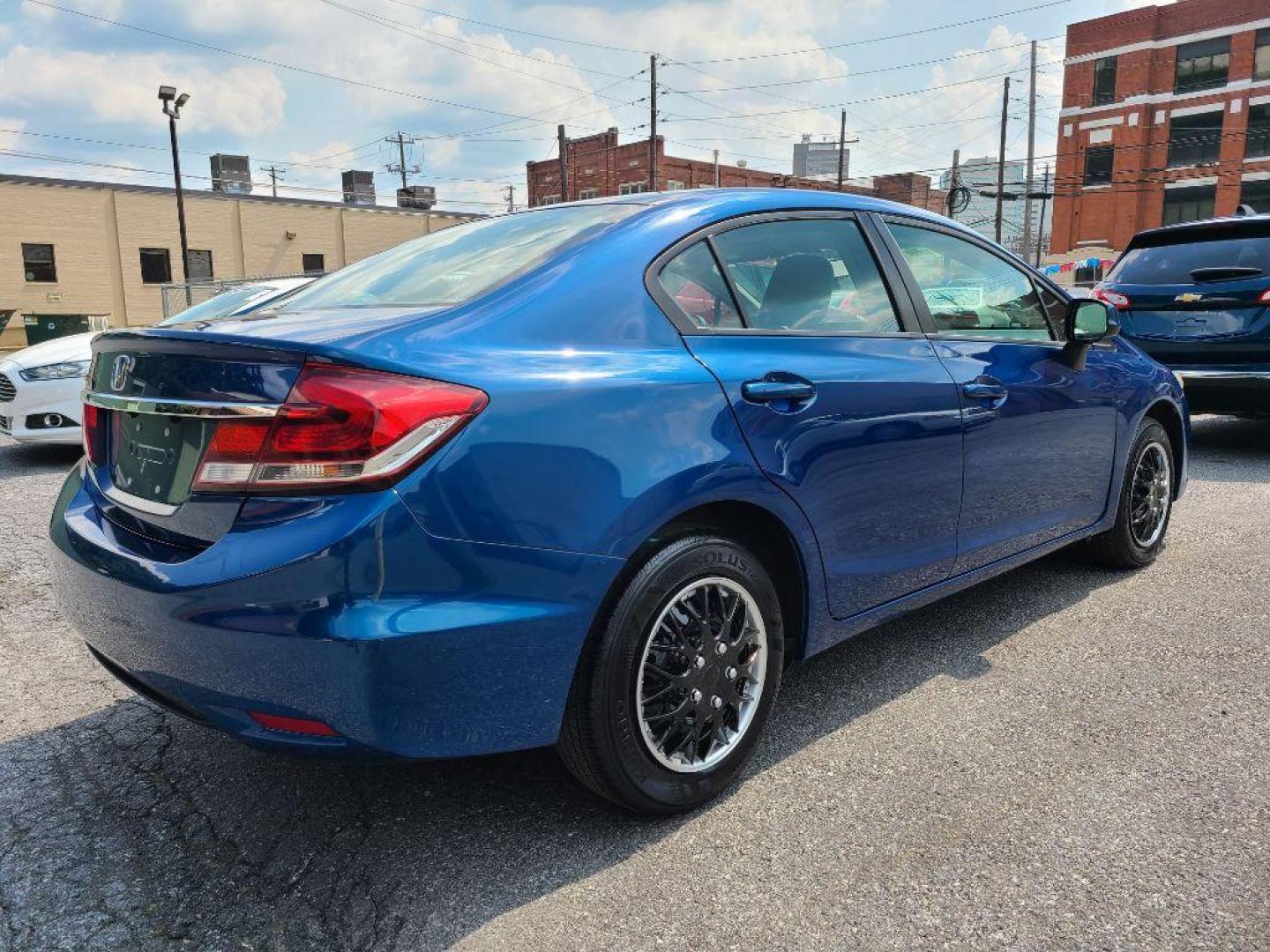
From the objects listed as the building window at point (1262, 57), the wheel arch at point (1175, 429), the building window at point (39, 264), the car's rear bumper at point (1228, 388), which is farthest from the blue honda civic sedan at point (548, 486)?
the building window at point (1262, 57)

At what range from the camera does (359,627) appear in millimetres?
1819

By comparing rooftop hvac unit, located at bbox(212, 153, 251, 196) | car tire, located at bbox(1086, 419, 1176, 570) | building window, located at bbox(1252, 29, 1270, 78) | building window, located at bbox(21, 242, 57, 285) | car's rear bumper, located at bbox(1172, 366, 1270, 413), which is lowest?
car tire, located at bbox(1086, 419, 1176, 570)

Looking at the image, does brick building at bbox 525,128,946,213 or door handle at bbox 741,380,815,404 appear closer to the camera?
door handle at bbox 741,380,815,404

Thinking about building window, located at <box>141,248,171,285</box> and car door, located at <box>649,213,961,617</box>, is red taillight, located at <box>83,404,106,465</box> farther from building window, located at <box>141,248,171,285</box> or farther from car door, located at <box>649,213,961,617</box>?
building window, located at <box>141,248,171,285</box>

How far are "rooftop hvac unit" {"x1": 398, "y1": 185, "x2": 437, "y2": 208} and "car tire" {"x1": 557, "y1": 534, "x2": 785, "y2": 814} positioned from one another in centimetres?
4828

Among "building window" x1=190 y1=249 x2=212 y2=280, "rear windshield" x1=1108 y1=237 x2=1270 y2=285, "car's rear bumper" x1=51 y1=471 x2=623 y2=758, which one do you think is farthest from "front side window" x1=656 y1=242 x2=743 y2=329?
"building window" x1=190 y1=249 x2=212 y2=280

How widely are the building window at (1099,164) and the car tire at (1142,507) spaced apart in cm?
5003

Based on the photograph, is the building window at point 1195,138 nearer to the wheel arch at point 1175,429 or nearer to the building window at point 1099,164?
the building window at point 1099,164

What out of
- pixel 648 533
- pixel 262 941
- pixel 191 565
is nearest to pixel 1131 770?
pixel 648 533

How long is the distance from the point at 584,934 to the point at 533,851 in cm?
33

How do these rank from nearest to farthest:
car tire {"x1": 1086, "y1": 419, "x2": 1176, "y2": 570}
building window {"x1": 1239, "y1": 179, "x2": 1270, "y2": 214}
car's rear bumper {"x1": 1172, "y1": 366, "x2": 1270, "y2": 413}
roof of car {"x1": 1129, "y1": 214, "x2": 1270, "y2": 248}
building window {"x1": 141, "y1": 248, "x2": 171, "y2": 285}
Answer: car tire {"x1": 1086, "y1": 419, "x2": 1176, "y2": 570} → car's rear bumper {"x1": 1172, "y1": 366, "x2": 1270, "y2": 413} → roof of car {"x1": 1129, "y1": 214, "x2": 1270, "y2": 248} → building window {"x1": 141, "y1": 248, "x2": 171, "y2": 285} → building window {"x1": 1239, "y1": 179, "x2": 1270, "y2": 214}

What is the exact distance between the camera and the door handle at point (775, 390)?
95.5 inches

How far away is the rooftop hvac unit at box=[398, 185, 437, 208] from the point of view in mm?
48875

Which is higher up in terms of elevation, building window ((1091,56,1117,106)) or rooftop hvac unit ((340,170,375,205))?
building window ((1091,56,1117,106))
